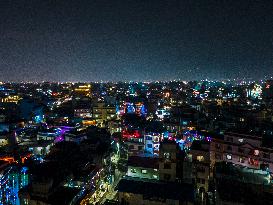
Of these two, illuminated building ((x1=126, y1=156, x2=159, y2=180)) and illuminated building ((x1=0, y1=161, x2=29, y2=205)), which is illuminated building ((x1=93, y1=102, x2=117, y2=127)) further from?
illuminated building ((x1=0, y1=161, x2=29, y2=205))

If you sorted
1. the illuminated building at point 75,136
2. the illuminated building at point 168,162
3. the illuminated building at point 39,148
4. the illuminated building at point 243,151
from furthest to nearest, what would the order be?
the illuminated building at point 75,136, the illuminated building at point 39,148, the illuminated building at point 243,151, the illuminated building at point 168,162

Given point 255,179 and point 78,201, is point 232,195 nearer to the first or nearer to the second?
point 255,179

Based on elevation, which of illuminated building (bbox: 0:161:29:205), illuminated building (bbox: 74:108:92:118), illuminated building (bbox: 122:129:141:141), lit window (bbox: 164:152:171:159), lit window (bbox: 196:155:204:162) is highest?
illuminated building (bbox: 74:108:92:118)

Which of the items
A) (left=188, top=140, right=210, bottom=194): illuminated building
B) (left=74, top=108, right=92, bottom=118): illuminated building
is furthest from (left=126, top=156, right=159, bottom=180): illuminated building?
(left=74, top=108, right=92, bottom=118): illuminated building

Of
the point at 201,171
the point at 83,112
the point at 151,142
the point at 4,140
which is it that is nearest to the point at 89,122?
the point at 83,112

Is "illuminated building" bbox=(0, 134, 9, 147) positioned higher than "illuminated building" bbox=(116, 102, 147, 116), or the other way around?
"illuminated building" bbox=(116, 102, 147, 116)

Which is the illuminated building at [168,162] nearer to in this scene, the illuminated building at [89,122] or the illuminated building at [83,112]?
the illuminated building at [89,122]

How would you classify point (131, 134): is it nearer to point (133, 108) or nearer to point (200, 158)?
point (200, 158)

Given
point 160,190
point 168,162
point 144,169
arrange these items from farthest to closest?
point 144,169 → point 168,162 → point 160,190

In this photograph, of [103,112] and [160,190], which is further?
[103,112]

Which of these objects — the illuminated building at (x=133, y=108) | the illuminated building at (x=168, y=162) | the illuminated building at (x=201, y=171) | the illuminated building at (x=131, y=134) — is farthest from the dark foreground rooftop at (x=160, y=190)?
the illuminated building at (x=133, y=108)

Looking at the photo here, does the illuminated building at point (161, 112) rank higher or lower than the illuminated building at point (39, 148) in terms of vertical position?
higher
